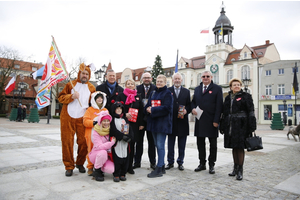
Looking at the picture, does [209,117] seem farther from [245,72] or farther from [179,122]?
[245,72]

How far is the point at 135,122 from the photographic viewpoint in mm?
4750

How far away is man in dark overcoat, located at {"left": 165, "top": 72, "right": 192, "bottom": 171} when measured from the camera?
509 centimetres

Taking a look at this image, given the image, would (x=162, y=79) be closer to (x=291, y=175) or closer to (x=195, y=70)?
(x=291, y=175)

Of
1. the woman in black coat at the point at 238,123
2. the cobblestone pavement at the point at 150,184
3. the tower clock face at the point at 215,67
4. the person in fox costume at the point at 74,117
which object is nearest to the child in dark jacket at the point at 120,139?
the cobblestone pavement at the point at 150,184

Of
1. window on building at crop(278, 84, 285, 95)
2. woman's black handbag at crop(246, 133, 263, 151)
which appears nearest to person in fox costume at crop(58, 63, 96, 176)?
Result: woman's black handbag at crop(246, 133, 263, 151)

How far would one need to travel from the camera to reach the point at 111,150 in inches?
167

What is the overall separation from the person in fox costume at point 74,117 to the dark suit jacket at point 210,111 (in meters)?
2.56

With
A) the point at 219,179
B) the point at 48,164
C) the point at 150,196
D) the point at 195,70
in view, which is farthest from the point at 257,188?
the point at 195,70

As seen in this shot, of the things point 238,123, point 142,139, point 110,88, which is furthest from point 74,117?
point 238,123

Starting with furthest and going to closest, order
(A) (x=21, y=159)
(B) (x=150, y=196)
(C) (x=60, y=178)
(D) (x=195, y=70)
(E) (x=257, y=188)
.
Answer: (D) (x=195, y=70) < (A) (x=21, y=159) < (C) (x=60, y=178) < (E) (x=257, y=188) < (B) (x=150, y=196)

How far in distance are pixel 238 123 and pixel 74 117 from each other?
3.39 metres

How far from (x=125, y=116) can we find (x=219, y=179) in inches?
88.1

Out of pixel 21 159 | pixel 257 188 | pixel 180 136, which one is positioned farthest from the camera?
pixel 21 159

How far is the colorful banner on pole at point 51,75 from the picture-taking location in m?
4.73
